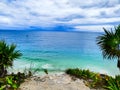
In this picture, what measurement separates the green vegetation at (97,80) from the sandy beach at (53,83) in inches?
20.6

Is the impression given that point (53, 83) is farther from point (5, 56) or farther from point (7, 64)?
point (5, 56)

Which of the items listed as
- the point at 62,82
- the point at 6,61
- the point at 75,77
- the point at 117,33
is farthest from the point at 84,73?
the point at 6,61

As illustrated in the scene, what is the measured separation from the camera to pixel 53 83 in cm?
1409

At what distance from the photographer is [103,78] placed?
49.9 ft

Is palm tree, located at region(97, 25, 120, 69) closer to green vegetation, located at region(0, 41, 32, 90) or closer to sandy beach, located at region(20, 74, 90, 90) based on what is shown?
sandy beach, located at region(20, 74, 90, 90)

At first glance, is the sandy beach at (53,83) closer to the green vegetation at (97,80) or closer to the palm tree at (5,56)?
the green vegetation at (97,80)

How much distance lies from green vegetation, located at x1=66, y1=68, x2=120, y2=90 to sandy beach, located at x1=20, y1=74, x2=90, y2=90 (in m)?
0.52

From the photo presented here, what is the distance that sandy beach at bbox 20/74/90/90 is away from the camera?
13.5 metres

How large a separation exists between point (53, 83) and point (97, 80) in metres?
2.53

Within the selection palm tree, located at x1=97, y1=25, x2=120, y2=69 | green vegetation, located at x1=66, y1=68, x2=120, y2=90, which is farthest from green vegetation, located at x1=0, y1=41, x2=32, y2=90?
palm tree, located at x1=97, y1=25, x2=120, y2=69

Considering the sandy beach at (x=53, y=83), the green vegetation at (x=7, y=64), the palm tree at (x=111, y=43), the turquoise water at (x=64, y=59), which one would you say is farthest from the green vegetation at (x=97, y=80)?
the turquoise water at (x=64, y=59)

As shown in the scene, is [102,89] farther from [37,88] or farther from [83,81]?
[37,88]

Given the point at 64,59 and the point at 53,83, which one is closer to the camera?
the point at 53,83

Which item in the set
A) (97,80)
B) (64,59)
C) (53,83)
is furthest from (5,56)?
(64,59)
